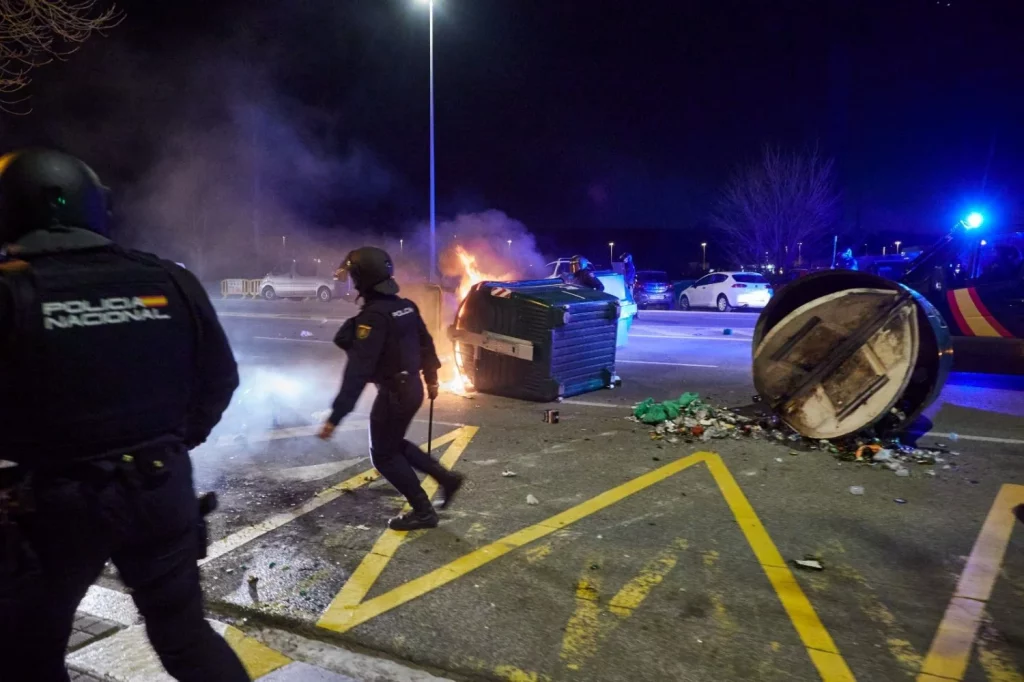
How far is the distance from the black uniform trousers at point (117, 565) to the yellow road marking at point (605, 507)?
1341 mm

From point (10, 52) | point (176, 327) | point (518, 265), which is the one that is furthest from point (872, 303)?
point (518, 265)

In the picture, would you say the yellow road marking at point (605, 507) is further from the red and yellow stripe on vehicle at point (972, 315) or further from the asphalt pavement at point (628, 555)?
the red and yellow stripe on vehicle at point (972, 315)

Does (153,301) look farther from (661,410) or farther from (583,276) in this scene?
(583,276)

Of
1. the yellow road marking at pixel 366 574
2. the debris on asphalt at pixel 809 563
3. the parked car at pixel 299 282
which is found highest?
the parked car at pixel 299 282

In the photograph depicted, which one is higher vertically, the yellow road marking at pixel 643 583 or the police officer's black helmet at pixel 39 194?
the police officer's black helmet at pixel 39 194

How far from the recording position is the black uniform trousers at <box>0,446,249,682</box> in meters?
1.89

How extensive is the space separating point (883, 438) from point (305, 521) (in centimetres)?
497

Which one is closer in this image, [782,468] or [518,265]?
[782,468]

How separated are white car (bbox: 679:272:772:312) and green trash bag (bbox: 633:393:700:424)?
16.2 metres

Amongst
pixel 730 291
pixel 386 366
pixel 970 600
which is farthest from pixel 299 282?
pixel 970 600

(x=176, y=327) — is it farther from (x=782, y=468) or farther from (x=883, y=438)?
(x=883, y=438)

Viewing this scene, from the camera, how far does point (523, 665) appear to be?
3.06 metres

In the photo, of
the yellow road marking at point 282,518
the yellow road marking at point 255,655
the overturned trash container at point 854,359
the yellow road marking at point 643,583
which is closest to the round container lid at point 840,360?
the overturned trash container at point 854,359

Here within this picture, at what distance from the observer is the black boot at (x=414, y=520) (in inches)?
175
